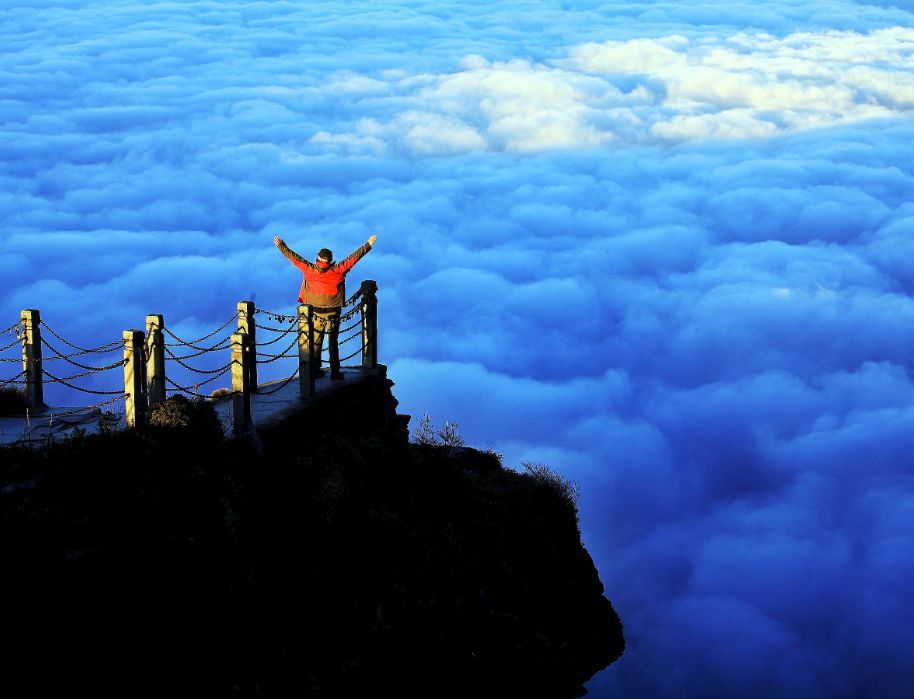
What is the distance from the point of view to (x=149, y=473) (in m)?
12.9

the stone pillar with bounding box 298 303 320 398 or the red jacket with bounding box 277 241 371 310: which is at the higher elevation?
the red jacket with bounding box 277 241 371 310

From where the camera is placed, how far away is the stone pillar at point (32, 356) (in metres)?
16.0

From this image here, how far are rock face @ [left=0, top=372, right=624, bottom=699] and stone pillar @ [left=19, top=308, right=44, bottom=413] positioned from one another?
3483mm

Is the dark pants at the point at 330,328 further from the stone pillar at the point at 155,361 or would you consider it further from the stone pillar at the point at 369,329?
the stone pillar at the point at 155,361

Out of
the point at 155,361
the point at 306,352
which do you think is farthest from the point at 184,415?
the point at 306,352

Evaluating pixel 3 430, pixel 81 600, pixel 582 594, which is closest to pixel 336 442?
pixel 3 430

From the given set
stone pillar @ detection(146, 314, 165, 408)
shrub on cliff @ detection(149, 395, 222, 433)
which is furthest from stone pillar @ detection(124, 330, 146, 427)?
stone pillar @ detection(146, 314, 165, 408)

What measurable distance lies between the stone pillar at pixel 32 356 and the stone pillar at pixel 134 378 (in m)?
2.45

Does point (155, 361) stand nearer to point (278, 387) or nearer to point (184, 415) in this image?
point (184, 415)

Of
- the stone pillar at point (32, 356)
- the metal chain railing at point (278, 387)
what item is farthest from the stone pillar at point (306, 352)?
the stone pillar at point (32, 356)

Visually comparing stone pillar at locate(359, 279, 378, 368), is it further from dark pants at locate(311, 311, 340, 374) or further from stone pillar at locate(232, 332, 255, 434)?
stone pillar at locate(232, 332, 255, 434)

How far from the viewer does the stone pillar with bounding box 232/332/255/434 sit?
14.7 m

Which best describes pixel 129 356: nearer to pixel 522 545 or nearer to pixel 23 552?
pixel 23 552

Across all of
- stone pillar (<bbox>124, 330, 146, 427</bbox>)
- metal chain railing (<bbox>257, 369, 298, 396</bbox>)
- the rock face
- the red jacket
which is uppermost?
the red jacket
